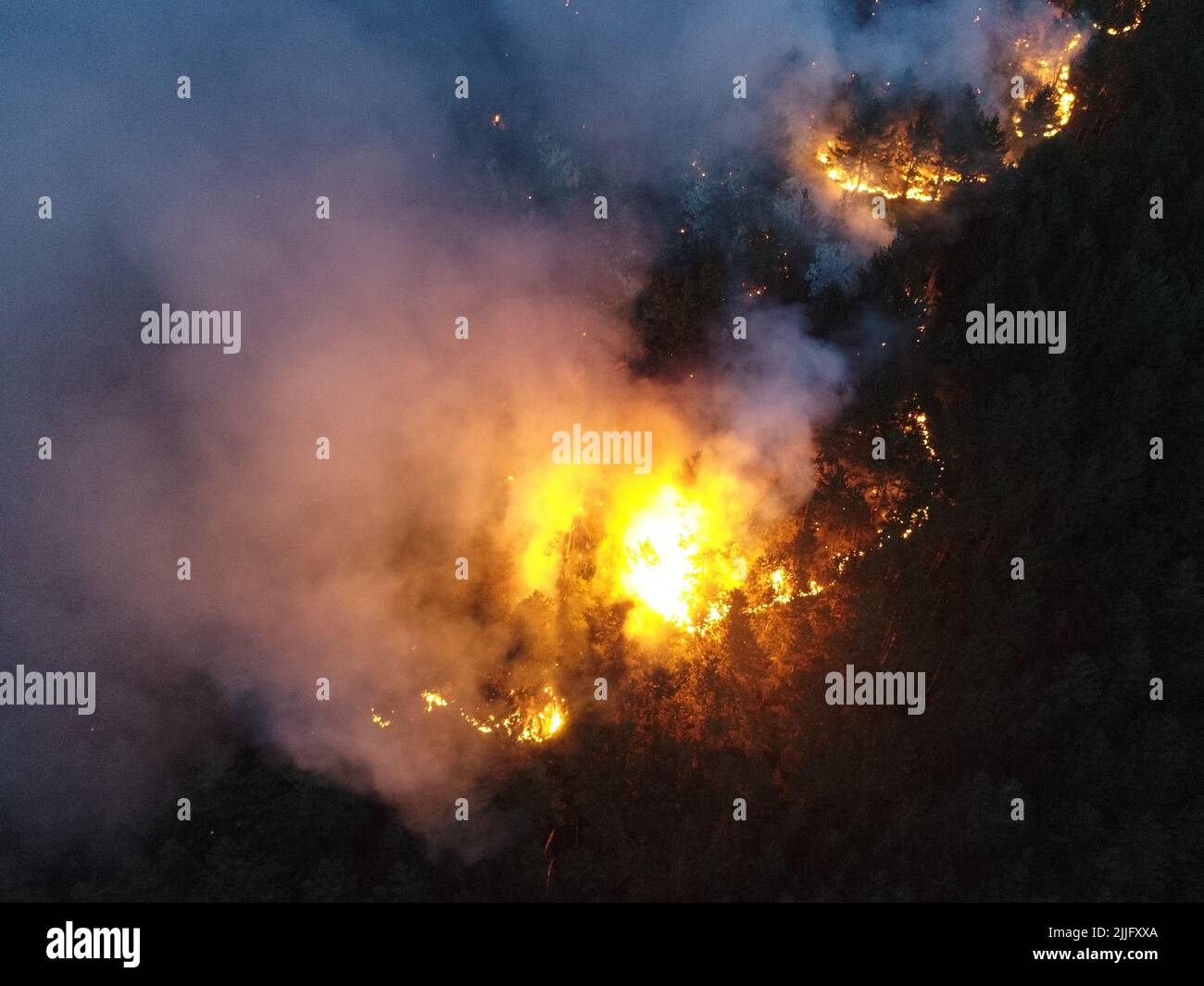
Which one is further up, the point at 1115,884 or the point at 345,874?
the point at 345,874

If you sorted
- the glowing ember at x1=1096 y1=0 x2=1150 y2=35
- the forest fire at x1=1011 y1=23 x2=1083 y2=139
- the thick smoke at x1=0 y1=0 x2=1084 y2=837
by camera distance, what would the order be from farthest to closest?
1. the glowing ember at x1=1096 y1=0 x2=1150 y2=35
2. the forest fire at x1=1011 y1=23 x2=1083 y2=139
3. the thick smoke at x1=0 y1=0 x2=1084 y2=837

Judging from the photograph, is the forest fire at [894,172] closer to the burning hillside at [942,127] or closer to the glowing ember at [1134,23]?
the burning hillside at [942,127]

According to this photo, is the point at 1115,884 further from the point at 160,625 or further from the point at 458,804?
the point at 160,625

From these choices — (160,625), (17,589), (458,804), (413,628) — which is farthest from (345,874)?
(17,589)

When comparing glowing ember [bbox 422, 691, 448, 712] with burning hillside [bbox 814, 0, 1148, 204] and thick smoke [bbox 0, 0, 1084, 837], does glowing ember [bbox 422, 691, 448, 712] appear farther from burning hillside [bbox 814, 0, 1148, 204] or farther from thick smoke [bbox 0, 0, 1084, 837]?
burning hillside [bbox 814, 0, 1148, 204]

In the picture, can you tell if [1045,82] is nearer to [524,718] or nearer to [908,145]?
[908,145]

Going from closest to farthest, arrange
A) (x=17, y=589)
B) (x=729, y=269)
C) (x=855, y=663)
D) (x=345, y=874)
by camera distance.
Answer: (x=345, y=874), (x=17, y=589), (x=855, y=663), (x=729, y=269)

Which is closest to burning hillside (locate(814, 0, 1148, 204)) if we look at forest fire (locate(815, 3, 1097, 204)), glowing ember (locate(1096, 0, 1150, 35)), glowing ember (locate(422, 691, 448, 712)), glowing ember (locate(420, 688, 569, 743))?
forest fire (locate(815, 3, 1097, 204))

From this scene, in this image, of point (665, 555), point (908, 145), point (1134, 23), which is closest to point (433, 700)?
point (665, 555)
